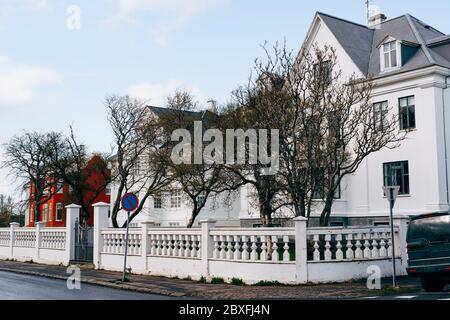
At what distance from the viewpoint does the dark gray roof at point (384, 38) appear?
3089cm

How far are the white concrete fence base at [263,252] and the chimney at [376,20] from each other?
2344 centimetres

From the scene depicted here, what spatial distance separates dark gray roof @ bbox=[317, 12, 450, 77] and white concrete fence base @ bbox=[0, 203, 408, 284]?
15986mm

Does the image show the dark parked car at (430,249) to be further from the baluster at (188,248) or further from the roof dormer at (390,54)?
the roof dormer at (390,54)

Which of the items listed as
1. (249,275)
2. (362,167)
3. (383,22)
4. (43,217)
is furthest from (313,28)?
(43,217)

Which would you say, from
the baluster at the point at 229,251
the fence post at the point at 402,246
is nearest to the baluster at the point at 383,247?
the fence post at the point at 402,246

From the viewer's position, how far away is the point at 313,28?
1380 inches

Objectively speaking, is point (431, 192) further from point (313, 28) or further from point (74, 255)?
point (74, 255)

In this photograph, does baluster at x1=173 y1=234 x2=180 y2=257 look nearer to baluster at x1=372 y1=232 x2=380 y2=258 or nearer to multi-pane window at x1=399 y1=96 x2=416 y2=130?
baluster at x1=372 y1=232 x2=380 y2=258

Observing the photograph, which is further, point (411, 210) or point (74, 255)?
point (411, 210)

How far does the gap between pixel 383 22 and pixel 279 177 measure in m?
19.6

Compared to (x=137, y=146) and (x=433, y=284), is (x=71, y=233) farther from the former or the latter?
(x=433, y=284)

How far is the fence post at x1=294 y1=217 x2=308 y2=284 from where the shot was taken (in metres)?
15.4

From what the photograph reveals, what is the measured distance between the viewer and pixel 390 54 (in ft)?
105

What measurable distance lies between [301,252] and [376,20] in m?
27.5
